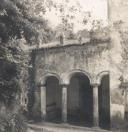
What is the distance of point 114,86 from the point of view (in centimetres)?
1462

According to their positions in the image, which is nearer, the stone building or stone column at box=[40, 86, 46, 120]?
the stone building

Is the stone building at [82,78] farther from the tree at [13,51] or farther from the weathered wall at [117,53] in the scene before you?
the tree at [13,51]

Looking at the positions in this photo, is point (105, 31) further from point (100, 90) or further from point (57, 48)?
point (100, 90)

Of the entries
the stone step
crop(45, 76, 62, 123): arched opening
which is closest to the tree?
the stone step

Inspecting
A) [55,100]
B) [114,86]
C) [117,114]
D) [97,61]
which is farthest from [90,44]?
[55,100]

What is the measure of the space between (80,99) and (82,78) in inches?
43.5

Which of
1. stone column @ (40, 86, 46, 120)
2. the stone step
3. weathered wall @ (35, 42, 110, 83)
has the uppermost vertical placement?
weathered wall @ (35, 42, 110, 83)

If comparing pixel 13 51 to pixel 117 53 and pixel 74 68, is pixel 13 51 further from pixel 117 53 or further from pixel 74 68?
pixel 74 68

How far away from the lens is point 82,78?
728 inches

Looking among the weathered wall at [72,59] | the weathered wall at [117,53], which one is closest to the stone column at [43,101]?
the weathered wall at [72,59]

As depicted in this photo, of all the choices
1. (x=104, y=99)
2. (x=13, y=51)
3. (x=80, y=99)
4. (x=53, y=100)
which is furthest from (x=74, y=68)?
(x=13, y=51)

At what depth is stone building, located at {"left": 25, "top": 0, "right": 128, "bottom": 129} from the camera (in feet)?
48.1

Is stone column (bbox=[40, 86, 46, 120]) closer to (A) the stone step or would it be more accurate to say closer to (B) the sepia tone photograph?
(B) the sepia tone photograph

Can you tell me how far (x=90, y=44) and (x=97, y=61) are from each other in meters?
0.83
